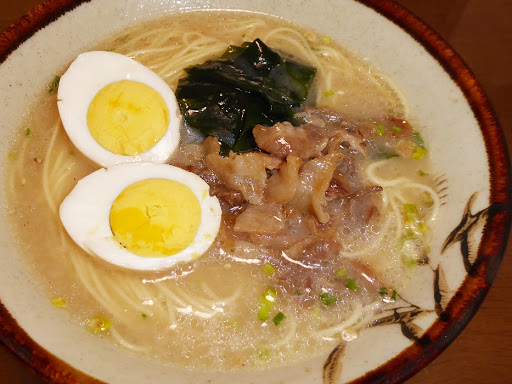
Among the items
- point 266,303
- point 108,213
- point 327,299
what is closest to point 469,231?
point 327,299

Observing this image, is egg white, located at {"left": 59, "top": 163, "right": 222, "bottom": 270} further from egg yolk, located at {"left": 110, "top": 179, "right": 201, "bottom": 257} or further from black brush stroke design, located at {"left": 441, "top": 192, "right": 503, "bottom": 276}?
black brush stroke design, located at {"left": 441, "top": 192, "right": 503, "bottom": 276}

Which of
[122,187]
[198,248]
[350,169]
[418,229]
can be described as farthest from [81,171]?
[418,229]

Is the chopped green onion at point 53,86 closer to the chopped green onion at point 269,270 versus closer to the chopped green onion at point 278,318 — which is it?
the chopped green onion at point 269,270

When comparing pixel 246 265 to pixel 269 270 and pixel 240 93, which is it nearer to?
pixel 269 270

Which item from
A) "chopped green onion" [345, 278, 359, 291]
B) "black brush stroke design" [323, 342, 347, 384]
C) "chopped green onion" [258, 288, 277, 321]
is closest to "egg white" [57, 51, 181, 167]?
"chopped green onion" [258, 288, 277, 321]

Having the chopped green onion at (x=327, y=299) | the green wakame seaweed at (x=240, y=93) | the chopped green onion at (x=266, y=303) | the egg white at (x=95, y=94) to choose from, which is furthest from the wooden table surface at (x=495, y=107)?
the green wakame seaweed at (x=240, y=93)
